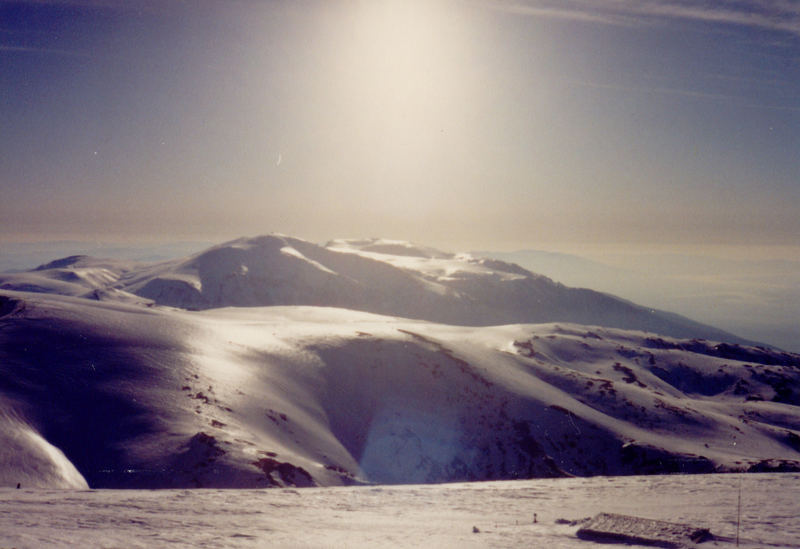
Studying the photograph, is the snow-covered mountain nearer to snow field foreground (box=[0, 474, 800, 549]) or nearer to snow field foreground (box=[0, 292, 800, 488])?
snow field foreground (box=[0, 292, 800, 488])

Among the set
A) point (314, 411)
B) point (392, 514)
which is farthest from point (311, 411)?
point (392, 514)

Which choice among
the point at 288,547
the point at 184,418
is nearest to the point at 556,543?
the point at 288,547

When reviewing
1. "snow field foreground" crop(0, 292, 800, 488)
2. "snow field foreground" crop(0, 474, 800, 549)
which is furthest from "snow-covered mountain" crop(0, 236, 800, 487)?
"snow field foreground" crop(0, 474, 800, 549)

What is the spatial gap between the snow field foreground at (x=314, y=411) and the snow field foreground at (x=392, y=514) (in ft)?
31.8

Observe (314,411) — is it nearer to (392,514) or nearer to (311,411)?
(311,411)

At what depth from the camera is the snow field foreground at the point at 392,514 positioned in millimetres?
12219

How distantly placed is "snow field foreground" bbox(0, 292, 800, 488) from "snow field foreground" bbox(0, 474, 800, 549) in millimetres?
9701

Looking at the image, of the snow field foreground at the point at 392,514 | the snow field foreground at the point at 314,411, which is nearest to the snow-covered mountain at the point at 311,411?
the snow field foreground at the point at 314,411

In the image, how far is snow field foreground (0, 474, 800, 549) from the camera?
12219mm

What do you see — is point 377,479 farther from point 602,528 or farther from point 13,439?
point 602,528

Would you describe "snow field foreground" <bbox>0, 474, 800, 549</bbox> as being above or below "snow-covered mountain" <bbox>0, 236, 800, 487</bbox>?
above

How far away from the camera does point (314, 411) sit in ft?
135

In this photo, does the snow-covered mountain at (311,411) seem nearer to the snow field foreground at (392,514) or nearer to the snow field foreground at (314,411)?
the snow field foreground at (314,411)

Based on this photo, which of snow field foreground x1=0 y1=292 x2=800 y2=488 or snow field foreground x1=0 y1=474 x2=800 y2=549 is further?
snow field foreground x1=0 y1=292 x2=800 y2=488
